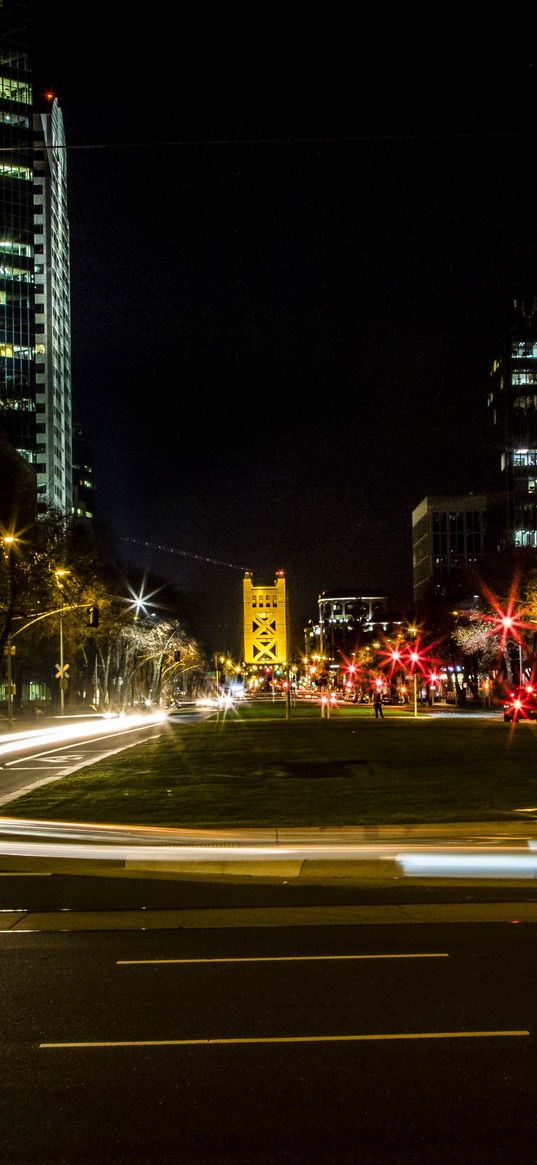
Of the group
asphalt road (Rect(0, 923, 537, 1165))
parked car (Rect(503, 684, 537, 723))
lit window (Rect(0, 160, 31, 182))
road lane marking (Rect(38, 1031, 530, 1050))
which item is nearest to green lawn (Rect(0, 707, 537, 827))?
asphalt road (Rect(0, 923, 537, 1165))

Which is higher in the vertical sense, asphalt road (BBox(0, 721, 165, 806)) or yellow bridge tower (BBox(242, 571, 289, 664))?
yellow bridge tower (BBox(242, 571, 289, 664))

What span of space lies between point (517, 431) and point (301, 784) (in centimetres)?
13910

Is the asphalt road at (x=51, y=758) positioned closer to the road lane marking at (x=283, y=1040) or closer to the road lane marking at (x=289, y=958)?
the road lane marking at (x=289, y=958)

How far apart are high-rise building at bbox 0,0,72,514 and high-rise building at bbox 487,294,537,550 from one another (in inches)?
2405

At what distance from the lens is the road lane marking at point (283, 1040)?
6996mm

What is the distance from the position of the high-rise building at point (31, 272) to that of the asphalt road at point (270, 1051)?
424ft

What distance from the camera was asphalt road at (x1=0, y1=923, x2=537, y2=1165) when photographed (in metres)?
5.52

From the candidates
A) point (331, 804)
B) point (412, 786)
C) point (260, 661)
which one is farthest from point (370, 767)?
point (260, 661)

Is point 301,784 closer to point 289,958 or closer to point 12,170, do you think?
point 289,958

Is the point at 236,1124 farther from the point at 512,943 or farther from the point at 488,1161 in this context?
the point at 512,943

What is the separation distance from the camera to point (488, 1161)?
5.26 meters

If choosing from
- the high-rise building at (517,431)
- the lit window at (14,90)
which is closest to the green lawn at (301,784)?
the high-rise building at (517,431)

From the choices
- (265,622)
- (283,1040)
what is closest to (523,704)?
(265,622)

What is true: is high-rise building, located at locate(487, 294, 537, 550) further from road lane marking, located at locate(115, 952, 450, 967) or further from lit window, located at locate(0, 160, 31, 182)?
road lane marking, located at locate(115, 952, 450, 967)
